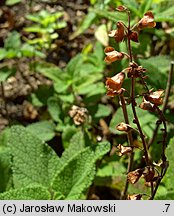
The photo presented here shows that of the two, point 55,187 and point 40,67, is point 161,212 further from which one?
point 40,67

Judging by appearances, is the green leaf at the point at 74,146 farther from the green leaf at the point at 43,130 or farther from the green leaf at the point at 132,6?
the green leaf at the point at 132,6

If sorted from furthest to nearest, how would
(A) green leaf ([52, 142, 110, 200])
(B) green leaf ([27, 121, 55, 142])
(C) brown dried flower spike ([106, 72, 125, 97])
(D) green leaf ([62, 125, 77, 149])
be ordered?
1. (B) green leaf ([27, 121, 55, 142])
2. (D) green leaf ([62, 125, 77, 149])
3. (A) green leaf ([52, 142, 110, 200])
4. (C) brown dried flower spike ([106, 72, 125, 97])

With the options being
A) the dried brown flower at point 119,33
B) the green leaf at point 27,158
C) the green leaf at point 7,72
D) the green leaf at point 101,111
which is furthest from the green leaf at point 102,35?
the dried brown flower at point 119,33

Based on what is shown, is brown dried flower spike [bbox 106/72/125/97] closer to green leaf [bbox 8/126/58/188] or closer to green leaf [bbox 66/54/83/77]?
green leaf [bbox 8/126/58/188]

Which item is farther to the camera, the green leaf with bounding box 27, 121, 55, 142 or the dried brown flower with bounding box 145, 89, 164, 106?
the green leaf with bounding box 27, 121, 55, 142

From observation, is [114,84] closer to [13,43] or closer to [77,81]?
[77,81]

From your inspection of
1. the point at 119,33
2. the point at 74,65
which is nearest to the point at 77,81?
the point at 74,65

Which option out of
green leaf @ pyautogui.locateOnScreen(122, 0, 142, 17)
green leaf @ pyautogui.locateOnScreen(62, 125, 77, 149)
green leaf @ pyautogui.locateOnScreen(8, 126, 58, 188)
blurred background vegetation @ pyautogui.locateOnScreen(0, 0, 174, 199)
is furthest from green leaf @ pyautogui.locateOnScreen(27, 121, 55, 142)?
green leaf @ pyautogui.locateOnScreen(122, 0, 142, 17)
